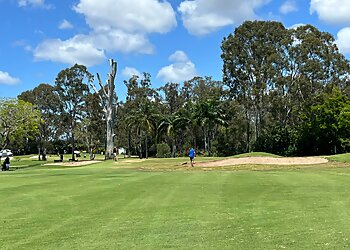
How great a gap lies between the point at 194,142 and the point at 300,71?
29.6 metres

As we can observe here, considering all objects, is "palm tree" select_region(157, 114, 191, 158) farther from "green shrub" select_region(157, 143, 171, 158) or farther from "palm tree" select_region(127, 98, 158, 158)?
"green shrub" select_region(157, 143, 171, 158)

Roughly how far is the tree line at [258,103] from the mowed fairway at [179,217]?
1641 inches

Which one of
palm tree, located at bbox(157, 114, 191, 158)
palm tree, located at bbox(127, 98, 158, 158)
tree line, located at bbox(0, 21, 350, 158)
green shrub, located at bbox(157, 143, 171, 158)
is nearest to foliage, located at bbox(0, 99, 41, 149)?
tree line, located at bbox(0, 21, 350, 158)

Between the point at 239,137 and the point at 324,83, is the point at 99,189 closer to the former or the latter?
the point at 324,83

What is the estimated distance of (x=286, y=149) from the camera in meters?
64.1

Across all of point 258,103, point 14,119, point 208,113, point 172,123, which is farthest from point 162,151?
point 14,119

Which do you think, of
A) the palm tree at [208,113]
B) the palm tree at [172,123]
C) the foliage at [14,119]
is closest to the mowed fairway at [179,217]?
the foliage at [14,119]

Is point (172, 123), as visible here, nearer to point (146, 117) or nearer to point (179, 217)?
point (146, 117)

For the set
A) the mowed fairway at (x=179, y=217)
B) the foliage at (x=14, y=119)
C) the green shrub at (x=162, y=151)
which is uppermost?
the foliage at (x=14, y=119)

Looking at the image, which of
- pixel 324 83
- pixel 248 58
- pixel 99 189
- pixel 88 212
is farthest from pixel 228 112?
pixel 88 212

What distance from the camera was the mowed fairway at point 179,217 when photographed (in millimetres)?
8984

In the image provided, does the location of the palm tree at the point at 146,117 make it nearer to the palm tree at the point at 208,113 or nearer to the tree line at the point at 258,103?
the tree line at the point at 258,103

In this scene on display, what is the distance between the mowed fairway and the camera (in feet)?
29.5

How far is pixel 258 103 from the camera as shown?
225 ft
